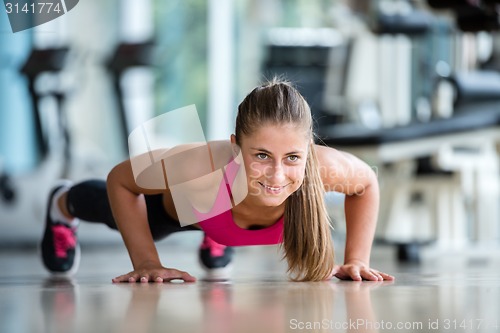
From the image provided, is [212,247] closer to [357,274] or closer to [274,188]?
[357,274]

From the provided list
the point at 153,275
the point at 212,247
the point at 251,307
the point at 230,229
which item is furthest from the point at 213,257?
the point at 251,307

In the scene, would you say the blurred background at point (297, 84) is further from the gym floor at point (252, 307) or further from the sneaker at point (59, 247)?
the gym floor at point (252, 307)

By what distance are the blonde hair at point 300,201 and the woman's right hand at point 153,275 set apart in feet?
0.80

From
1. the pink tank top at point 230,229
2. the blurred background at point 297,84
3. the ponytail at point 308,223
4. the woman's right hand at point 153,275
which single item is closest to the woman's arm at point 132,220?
the woman's right hand at point 153,275

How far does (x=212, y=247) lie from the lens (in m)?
2.59

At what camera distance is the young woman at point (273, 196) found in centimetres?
176

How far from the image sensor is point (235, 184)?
1899mm

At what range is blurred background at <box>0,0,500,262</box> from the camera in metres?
4.14

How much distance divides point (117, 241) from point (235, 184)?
4.13 metres

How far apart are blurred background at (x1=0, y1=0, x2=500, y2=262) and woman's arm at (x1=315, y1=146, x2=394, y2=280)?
1379 mm

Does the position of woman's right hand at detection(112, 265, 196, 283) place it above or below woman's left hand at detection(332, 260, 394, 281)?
above

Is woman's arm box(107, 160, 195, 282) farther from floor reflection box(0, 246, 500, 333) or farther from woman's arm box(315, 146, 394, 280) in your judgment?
woman's arm box(315, 146, 394, 280)

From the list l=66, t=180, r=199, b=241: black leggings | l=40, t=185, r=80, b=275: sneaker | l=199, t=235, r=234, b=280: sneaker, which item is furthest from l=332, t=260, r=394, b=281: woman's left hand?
l=40, t=185, r=80, b=275: sneaker

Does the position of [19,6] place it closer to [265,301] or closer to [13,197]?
[265,301]
